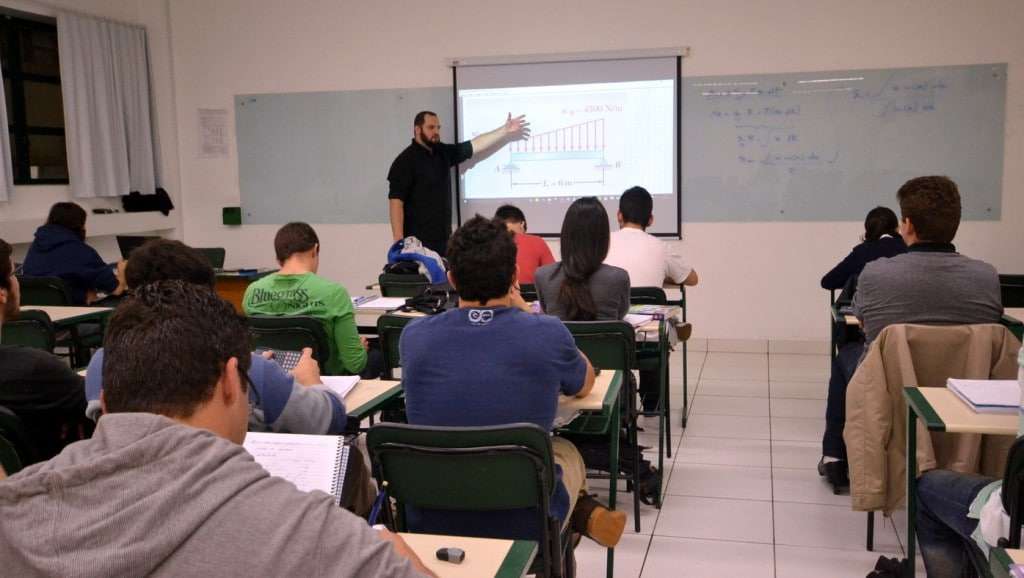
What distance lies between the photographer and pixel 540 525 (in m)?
2.04

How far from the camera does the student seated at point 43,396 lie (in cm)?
237

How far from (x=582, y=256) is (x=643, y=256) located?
1024 millimetres

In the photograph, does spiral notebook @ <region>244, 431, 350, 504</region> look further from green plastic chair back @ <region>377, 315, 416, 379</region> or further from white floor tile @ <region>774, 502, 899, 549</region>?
white floor tile @ <region>774, 502, 899, 549</region>

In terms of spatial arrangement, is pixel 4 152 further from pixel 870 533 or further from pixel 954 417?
pixel 954 417

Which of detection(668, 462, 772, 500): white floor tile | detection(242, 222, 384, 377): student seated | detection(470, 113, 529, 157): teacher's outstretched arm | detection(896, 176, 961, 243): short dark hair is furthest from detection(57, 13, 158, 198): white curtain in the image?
detection(896, 176, 961, 243): short dark hair

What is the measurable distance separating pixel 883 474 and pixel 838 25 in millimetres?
4354

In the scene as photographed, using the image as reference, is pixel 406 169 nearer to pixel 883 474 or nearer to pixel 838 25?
pixel 838 25

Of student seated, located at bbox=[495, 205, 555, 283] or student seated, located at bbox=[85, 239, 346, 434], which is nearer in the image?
student seated, located at bbox=[85, 239, 346, 434]

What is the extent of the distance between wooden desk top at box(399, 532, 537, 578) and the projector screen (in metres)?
5.48

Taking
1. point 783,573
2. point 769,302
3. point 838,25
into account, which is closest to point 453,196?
point 769,302

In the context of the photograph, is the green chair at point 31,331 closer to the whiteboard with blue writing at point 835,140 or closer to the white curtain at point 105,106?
the white curtain at point 105,106

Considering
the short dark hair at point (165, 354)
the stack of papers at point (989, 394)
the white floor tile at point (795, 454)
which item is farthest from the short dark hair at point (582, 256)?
the short dark hair at point (165, 354)

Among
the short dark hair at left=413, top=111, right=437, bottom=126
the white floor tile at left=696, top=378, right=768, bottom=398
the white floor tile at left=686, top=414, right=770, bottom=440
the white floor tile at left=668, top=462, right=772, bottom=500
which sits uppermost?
the short dark hair at left=413, top=111, right=437, bottom=126

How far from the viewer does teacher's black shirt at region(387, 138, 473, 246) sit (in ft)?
22.5
